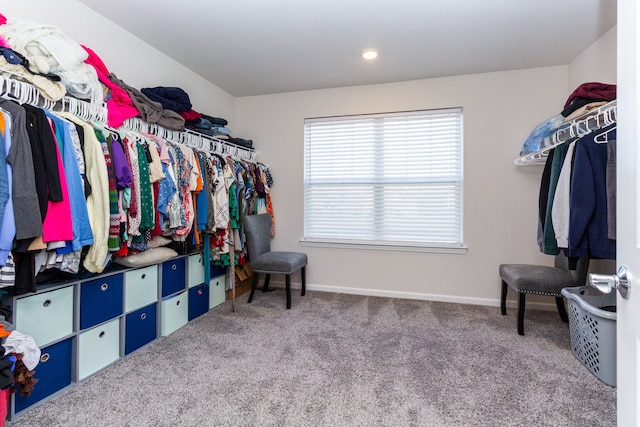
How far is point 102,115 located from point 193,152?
0.66 m

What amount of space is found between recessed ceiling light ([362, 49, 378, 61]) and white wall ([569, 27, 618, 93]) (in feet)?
5.61

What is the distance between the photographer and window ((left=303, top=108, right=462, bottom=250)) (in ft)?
10.8

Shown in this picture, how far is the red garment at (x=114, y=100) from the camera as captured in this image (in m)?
1.97

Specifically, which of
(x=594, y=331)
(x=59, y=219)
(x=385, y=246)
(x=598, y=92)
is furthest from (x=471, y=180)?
(x=59, y=219)

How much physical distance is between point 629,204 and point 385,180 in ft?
9.06

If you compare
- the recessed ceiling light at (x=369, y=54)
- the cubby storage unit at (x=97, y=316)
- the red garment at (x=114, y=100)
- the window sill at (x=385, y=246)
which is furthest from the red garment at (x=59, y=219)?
the window sill at (x=385, y=246)

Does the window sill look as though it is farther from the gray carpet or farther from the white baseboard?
the gray carpet

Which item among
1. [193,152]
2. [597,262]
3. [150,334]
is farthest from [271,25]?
[597,262]

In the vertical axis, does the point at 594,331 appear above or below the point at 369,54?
below

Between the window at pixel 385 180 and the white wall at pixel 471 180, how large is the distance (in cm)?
10

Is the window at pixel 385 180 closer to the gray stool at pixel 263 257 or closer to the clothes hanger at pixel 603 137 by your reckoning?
the gray stool at pixel 263 257

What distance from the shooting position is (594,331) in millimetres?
1875

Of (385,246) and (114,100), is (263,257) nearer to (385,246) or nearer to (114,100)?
(385,246)

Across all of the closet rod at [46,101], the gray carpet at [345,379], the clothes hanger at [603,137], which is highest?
the closet rod at [46,101]
